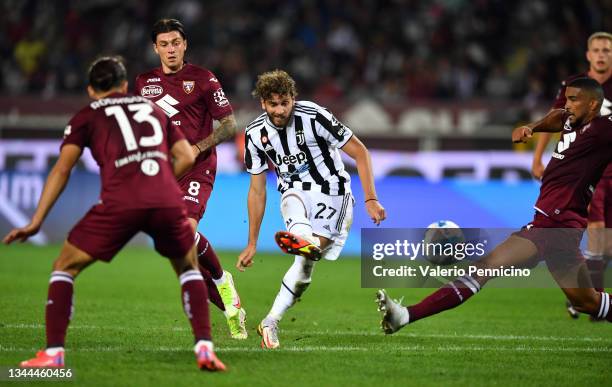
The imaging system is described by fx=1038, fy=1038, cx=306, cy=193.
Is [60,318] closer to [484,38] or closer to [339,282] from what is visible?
[339,282]

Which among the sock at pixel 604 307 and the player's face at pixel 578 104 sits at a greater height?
the player's face at pixel 578 104

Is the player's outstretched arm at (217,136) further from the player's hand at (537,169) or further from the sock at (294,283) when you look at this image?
the player's hand at (537,169)

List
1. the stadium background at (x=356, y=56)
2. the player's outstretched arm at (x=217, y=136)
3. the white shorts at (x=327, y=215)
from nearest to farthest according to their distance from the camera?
the white shorts at (x=327, y=215)
the player's outstretched arm at (x=217, y=136)
the stadium background at (x=356, y=56)

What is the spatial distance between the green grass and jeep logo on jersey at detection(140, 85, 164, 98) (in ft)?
6.62

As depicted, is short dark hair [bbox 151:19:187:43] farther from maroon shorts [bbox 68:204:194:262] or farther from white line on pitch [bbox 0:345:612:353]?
white line on pitch [bbox 0:345:612:353]

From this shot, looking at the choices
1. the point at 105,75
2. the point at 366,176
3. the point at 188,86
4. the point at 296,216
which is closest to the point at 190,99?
the point at 188,86

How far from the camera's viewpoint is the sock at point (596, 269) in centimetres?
990

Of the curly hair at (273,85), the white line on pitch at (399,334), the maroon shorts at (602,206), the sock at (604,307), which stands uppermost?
the curly hair at (273,85)

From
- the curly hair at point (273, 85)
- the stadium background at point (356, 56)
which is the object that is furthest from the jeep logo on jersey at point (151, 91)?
the stadium background at point (356, 56)

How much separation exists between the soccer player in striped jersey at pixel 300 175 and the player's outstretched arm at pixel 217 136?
0.33 metres

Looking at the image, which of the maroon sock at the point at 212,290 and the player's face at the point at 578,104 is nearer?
the player's face at the point at 578,104

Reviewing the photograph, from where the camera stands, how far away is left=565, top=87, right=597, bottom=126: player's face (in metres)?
8.09

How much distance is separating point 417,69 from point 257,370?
16.5 meters

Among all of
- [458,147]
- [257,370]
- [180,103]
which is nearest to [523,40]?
[458,147]
